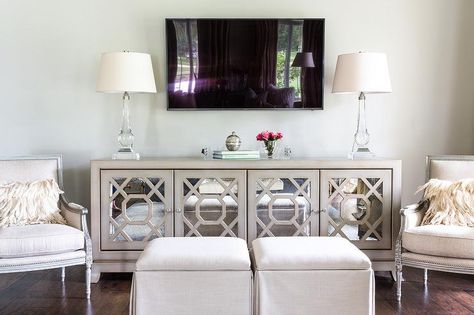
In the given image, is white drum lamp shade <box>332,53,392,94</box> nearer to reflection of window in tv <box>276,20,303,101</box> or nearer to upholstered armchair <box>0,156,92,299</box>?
reflection of window in tv <box>276,20,303,101</box>

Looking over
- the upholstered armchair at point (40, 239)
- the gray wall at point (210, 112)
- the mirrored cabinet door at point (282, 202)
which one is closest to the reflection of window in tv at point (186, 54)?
the gray wall at point (210, 112)

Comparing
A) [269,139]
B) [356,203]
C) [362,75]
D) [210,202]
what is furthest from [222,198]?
[362,75]

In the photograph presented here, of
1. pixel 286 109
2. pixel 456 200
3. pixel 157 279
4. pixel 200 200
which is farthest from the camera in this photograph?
pixel 286 109

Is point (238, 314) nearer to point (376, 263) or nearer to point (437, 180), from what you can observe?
point (376, 263)

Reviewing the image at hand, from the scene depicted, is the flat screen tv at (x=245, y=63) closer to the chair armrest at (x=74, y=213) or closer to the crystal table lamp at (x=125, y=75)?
the crystal table lamp at (x=125, y=75)

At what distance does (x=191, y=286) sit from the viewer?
2242 millimetres

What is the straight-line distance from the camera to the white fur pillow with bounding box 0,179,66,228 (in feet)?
9.98

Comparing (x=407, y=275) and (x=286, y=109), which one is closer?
(x=407, y=275)

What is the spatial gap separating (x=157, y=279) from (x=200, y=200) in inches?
42.0

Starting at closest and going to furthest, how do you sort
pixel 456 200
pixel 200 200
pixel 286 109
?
pixel 456 200 → pixel 200 200 → pixel 286 109

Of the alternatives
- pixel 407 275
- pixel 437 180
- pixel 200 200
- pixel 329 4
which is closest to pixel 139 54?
pixel 200 200

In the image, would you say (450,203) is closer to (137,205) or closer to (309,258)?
(309,258)

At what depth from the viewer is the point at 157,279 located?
2236 mm

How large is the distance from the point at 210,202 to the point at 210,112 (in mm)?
775
